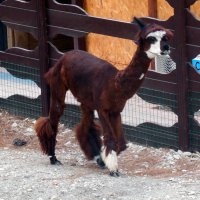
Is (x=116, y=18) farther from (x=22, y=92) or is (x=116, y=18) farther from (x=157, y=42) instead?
(x=157, y=42)

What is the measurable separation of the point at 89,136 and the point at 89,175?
27.3 inches

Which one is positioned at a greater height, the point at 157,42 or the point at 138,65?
the point at 157,42

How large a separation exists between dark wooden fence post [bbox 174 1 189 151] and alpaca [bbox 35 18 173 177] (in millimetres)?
973

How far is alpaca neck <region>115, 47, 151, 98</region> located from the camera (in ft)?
28.7

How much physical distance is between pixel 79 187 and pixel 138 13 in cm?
586

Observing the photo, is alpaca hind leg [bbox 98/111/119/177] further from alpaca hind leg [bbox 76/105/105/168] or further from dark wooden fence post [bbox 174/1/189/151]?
dark wooden fence post [bbox 174/1/189/151]

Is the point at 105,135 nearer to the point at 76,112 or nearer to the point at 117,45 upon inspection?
the point at 76,112

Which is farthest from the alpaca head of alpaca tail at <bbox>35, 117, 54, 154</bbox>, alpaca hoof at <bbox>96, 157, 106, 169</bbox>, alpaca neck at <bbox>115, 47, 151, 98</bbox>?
alpaca tail at <bbox>35, 117, 54, 154</bbox>

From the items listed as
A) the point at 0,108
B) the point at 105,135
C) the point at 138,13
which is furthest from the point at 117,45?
the point at 105,135

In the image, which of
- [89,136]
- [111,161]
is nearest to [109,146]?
[111,161]

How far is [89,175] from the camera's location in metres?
9.23

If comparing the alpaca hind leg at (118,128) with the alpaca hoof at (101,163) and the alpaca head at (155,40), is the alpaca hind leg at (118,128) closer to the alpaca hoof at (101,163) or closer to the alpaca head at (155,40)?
the alpaca hoof at (101,163)

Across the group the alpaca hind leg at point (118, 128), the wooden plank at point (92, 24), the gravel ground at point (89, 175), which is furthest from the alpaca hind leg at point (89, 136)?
the wooden plank at point (92, 24)

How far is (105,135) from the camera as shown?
9.17 metres
